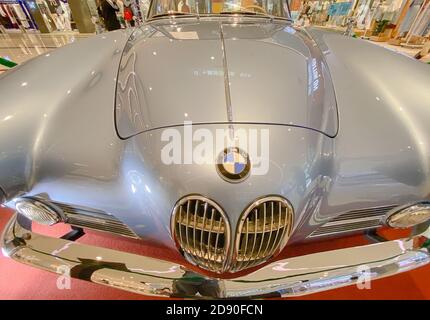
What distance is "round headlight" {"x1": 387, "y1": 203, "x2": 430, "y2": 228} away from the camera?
751 millimetres

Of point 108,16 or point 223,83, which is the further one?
point 108,16

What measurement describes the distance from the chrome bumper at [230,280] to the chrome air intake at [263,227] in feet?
0.25

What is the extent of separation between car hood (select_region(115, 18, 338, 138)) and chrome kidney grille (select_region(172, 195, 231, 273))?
0.22 m

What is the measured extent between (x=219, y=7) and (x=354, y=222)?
4.27ft

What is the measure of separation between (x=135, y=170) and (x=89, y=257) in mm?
290

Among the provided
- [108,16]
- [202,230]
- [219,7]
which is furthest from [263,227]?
[108,16]

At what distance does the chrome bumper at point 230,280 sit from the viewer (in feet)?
2.27

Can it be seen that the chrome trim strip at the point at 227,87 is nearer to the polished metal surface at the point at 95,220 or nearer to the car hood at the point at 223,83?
the car hood at the point at 223,83

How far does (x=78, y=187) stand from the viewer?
2.41ft

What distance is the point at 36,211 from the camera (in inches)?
30.5

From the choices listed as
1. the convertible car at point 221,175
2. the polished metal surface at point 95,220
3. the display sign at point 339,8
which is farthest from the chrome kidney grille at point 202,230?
the display sign at point 339,8

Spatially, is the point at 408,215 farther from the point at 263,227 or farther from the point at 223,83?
the point at 223,83
